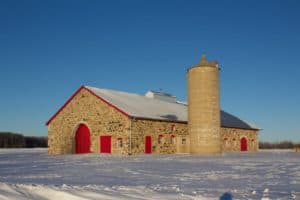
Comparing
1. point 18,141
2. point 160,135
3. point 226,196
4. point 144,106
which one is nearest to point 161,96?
point 144,106

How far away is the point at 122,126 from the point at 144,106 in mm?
4755

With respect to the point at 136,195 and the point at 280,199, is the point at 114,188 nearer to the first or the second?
the point at 136,195

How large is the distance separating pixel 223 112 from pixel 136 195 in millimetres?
37035

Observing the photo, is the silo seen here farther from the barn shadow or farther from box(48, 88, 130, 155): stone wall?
the barn shadow

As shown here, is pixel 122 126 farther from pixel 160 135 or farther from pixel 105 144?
pixel 160 135

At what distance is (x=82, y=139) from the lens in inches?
1192

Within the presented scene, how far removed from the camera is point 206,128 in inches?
1091

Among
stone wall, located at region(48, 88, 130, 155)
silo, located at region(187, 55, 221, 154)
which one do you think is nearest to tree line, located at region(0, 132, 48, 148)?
stone wall, located at region(48, 88, 130, 155)

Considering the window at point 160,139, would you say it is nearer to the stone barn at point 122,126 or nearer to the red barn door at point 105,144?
the stone barn at point 122,126

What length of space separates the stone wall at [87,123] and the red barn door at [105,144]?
26 cm

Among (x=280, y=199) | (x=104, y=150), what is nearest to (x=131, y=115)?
(x=104, y=150)

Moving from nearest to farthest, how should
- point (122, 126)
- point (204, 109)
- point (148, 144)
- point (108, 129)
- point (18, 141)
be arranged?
point (204, 109) → point (122, 126) → point (108, 129) → point (148, 144) → point (18, 141)

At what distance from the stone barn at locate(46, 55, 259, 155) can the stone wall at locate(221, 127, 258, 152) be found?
5.44 meters

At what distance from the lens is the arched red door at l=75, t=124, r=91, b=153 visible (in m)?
30.0
